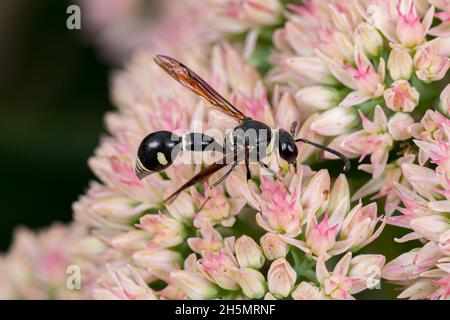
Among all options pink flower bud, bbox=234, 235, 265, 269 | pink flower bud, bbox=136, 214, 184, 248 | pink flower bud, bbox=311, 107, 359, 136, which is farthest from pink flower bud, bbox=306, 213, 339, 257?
pink flower bud, bbox=136, 214, 184, 248

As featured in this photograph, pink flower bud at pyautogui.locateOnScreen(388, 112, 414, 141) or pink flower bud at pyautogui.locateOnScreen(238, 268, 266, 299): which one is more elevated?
pink flower bud at pyautogui.locateOnScreen(388, 112, 414, 141)

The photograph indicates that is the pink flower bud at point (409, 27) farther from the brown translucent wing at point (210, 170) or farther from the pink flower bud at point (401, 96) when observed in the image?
the brown translucent wing at point (210, 170)

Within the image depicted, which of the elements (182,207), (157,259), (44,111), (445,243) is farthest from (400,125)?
(44,111)

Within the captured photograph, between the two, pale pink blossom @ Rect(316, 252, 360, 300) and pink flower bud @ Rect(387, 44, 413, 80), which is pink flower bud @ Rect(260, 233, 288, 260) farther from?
pink flower bud @ Rect(387, 44, 413, 80)

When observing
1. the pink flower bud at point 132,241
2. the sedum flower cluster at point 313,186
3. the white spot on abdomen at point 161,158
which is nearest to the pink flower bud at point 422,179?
the sedum flower cluster at point 313,186

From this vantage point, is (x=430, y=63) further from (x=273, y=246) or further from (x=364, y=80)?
(x=273, y=246)

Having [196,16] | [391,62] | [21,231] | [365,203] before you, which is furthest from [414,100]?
[21,231]
